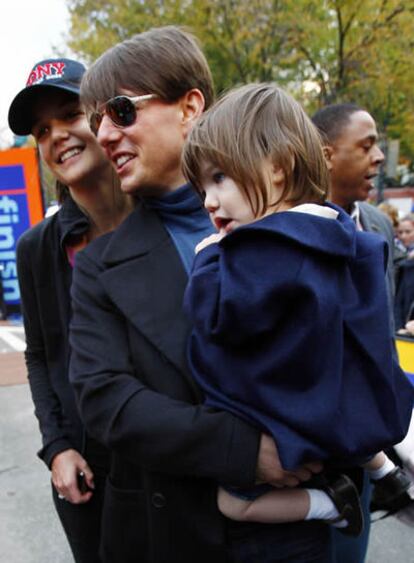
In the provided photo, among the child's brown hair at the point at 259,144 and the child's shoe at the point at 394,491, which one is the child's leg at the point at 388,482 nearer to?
the child's shoe at the point at 394,491

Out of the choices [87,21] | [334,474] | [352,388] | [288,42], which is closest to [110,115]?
[352,388]

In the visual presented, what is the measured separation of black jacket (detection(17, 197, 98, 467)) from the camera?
178 centimetres

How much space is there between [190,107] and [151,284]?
21.0 inches

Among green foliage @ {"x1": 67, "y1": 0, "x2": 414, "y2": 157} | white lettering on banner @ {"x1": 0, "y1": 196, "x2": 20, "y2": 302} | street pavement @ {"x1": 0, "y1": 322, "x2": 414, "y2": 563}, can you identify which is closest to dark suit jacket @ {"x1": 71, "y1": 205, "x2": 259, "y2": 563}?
street pavement @ {"x1": 0, "y1": 322, "x2": 414, "y2": 563}

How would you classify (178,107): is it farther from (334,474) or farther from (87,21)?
(87,21)

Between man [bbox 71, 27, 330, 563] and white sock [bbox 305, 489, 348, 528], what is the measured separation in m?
0.07

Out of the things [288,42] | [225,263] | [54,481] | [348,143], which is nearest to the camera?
[225,263]

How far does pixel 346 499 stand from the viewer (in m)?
1.21

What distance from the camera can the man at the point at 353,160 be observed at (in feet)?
8.70

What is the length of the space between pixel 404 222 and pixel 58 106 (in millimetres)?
6749

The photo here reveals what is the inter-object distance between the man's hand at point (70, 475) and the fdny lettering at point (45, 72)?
3.86 ft

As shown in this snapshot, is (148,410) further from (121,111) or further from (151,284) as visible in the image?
(121,111)

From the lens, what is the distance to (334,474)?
4.10 feet

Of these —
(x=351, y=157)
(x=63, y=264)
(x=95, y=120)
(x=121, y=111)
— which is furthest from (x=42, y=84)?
(x=351, y=157)
